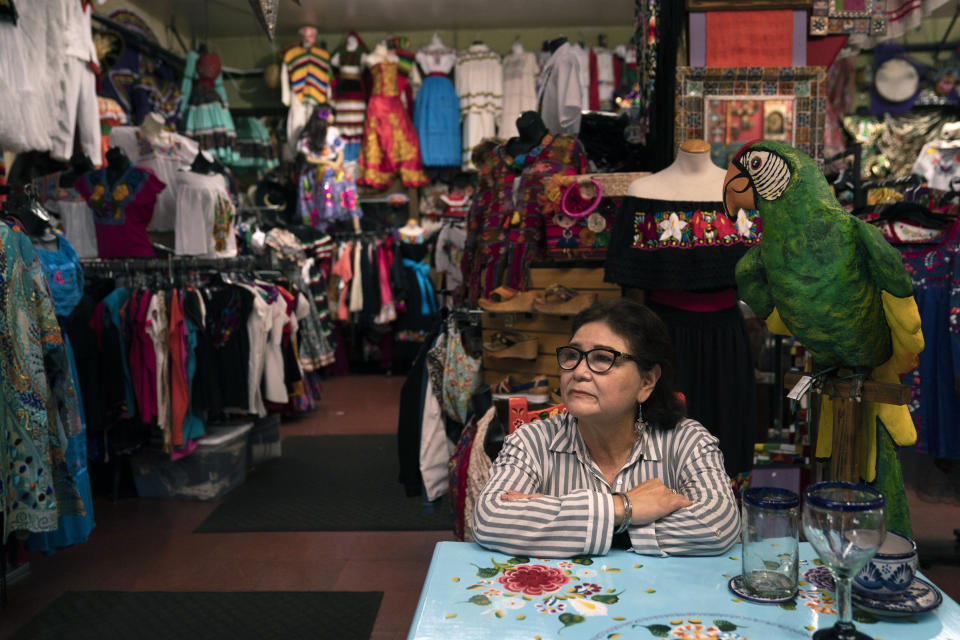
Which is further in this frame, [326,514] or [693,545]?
[326,514]

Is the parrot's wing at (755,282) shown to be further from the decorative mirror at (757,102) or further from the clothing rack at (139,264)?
the clothing rack at (139,264)

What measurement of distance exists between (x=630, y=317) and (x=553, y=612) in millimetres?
751

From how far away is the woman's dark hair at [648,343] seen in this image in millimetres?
1713

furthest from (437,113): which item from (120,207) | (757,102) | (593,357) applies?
(593,357)

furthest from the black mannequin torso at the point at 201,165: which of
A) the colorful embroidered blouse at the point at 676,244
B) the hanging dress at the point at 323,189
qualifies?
the colorful embroidered blouse at the point at 676,244

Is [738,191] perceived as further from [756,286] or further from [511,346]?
[511,346]

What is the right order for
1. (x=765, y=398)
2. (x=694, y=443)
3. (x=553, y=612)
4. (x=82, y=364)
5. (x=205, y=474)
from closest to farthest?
(x=553, y=612)
(x=694, y=443)
(x=765, y=398)
(x=82, y=364)
(x=205, y=474)

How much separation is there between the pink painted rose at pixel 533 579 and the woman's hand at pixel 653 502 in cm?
19

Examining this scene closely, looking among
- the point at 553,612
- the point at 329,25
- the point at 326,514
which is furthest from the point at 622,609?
the point at 329,25

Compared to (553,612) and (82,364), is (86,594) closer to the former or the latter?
(82,364)

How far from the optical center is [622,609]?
1160 mm

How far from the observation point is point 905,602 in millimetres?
1117

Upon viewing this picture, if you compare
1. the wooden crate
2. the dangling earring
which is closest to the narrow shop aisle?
the wooden crate

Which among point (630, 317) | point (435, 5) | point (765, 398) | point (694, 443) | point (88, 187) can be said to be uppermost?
point (435, 5)
